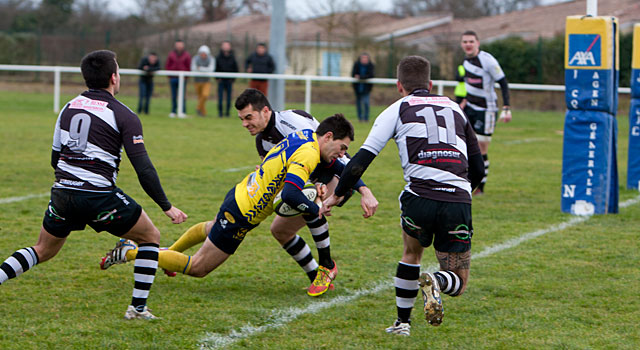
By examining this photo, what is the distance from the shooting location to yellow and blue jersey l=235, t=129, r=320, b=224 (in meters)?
5.08

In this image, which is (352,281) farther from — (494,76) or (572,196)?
(494,76)

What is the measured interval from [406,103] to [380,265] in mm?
2246

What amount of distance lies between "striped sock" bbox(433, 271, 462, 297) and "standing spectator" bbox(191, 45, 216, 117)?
17731 millimetres

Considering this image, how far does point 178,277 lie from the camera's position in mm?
6129

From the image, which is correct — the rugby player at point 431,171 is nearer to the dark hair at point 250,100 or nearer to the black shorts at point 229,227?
the black shorts at point 229,227

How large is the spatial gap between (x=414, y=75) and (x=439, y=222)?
0.88 meters

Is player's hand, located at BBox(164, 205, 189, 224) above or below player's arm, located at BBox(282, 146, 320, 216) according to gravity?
below

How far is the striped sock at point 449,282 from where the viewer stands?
450 cm

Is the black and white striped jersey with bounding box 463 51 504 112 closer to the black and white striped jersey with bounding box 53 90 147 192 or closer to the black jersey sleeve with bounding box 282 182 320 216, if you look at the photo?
the black jersey sleeve with bounding box 282 182 320 216

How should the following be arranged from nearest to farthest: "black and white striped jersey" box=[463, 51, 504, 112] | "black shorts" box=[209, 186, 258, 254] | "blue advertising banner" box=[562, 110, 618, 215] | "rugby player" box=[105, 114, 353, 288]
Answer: "rugby player" box=[105, 114, 353, 288]
"black shorts" box=[209, 186, 258, 254]
"blue advertising banner" box=[562, 110, 618, 215]
"black and white striped jersey" box=[463, 51, 504, 112]

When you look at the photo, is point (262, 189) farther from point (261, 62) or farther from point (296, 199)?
point (261, 62)

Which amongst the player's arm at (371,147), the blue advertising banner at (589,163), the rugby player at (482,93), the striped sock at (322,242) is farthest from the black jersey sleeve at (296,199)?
the rugby player at (482,93)

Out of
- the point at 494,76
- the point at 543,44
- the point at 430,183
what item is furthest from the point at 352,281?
the point at 543,44

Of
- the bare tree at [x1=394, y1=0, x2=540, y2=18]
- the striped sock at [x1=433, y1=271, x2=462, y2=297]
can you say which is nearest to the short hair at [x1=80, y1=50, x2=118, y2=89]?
the striped sock at [x1=433, y1=271, x2=462, y2=297]
